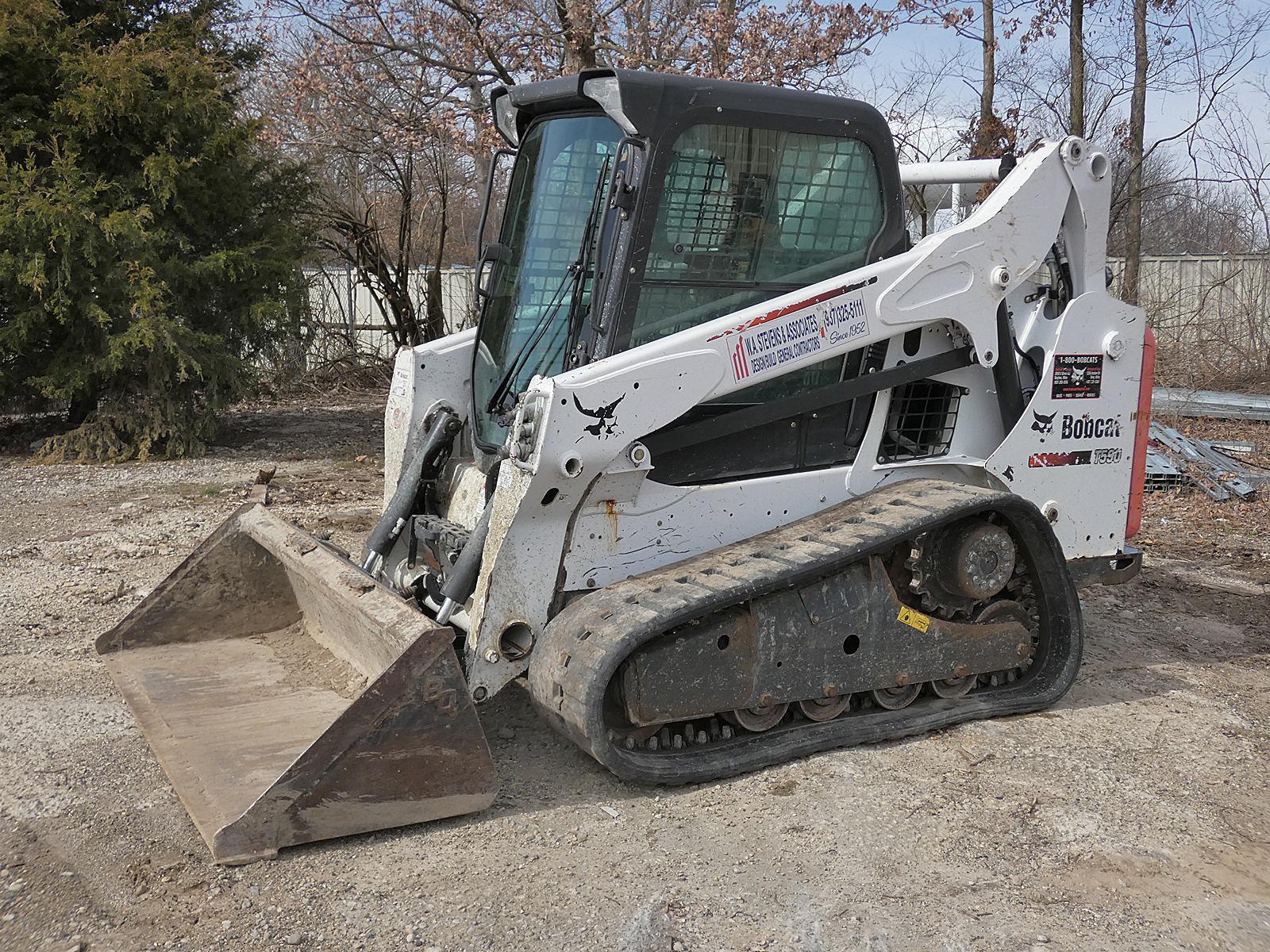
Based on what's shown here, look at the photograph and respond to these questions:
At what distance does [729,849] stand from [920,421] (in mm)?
2142

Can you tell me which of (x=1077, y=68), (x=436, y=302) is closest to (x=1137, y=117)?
(x=1077, y=68)

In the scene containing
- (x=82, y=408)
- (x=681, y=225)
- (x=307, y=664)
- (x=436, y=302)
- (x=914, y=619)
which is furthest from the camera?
(x=436, y=302)

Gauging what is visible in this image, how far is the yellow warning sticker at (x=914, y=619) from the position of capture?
14.5ft

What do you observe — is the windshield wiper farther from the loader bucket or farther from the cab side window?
the loader bucket

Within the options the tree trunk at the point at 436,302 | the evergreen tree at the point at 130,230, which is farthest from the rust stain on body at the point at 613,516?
the tree trunk at the point at 436,302

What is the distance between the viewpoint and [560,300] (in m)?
4.61

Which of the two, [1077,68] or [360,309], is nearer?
[1077,68]

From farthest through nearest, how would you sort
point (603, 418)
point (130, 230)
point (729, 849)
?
point (130, 230) < point (603, 418) < point (729, 849)

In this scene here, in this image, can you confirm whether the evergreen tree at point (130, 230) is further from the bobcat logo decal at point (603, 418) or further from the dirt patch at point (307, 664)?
the bobcat logo decal at point (603, 418)

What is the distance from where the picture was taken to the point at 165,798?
3.91 metres

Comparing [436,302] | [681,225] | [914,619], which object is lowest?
[914,619]

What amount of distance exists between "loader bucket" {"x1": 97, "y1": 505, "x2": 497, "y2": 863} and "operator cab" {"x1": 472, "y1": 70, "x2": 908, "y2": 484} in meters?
1.04

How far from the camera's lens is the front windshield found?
4590mm

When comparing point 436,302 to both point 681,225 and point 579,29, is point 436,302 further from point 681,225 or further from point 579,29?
point 681,225
